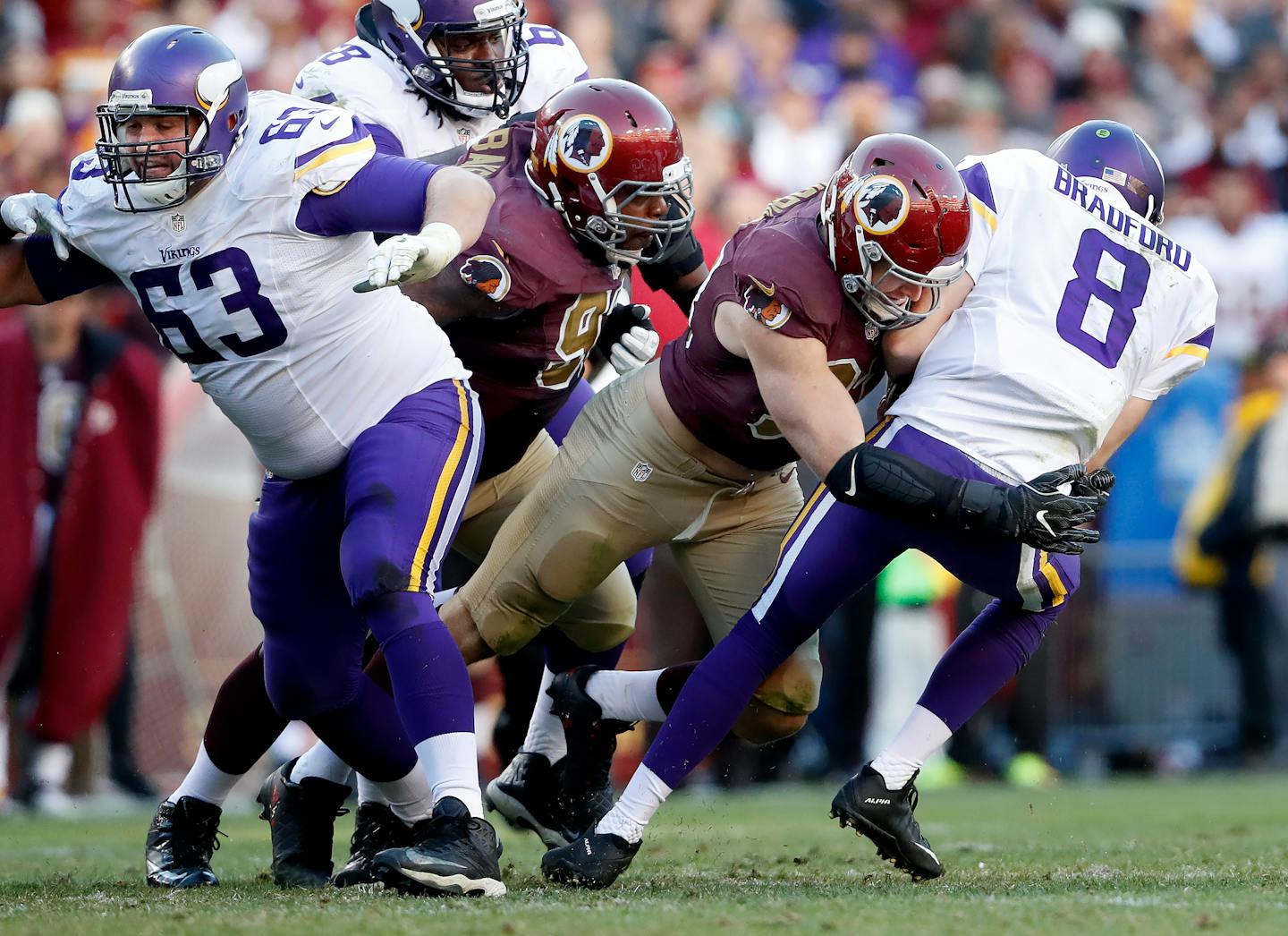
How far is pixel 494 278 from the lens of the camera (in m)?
4.72

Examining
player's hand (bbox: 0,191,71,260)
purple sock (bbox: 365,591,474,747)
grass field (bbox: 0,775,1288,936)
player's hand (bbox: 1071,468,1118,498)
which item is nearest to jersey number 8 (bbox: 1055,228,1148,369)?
player's hand (bbox: 1071,468,1118,498)

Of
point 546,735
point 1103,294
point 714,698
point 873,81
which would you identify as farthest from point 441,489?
point 873,81

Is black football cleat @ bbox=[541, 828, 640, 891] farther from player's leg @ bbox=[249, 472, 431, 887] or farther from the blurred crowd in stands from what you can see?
the blurred crowd in stands

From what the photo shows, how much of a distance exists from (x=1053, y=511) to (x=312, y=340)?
1770 mm

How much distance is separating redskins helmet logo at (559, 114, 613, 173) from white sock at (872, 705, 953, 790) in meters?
1.58

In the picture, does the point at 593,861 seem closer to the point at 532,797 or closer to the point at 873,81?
the point at 532,797

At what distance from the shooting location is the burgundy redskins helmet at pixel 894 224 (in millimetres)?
4324

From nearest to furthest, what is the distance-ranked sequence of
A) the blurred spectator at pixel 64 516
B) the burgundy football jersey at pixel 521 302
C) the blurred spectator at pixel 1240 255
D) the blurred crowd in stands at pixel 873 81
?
the burgundy football jersey at pixel 521 302 → the blurred spectator at pixel 64 516 → the blurred crowd in stands at pixel 873 81 → the blurred spectator at pixel 1240 255

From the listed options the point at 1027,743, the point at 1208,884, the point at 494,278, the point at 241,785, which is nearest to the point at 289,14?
the point at 241,785

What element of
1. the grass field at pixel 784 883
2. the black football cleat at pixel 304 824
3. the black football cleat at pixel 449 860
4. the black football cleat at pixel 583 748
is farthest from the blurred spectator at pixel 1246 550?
the black football cleat at pixel 449 860

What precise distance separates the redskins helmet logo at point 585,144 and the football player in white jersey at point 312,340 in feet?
1.39

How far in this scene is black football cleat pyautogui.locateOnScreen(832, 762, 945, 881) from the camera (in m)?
4.50

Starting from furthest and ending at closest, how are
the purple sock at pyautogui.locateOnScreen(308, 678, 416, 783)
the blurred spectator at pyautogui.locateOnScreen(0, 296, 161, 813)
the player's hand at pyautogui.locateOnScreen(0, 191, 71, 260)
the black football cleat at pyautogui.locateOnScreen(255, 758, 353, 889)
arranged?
the blurred spectator at pyautogui.locateOnScreen(0, 296, 161, 813)
the black football cleat at pyautogui.locateOnScreen(255, 758, 353, 889)
the purple sock at pyautogui.locateOnScreen(308, 678, 416, 783)
the player's hand at pyautogui.locateOnScreen(0, 191, 71, 260)

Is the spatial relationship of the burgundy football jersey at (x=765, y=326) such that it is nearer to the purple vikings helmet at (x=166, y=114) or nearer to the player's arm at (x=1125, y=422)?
the player's arm at (x=1125, y=422)
